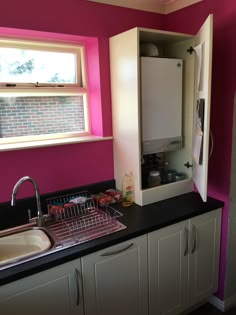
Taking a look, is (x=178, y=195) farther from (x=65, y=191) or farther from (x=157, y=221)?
(x=65, y=191)

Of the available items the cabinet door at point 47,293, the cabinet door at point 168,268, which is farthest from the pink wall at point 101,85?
the cabinet door at point 47,293

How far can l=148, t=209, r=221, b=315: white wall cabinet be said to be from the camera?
168 cm

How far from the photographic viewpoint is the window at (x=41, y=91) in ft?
5.92

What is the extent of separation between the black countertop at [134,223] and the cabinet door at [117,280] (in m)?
0.06

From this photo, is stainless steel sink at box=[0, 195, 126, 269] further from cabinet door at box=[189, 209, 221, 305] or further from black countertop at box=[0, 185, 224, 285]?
cabinet door at box=[189, 209, 221, 305]

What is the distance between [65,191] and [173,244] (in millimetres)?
810

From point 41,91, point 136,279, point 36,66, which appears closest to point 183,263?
point 136,279

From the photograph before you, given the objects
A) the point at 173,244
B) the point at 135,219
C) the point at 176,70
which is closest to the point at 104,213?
the point at 135,219

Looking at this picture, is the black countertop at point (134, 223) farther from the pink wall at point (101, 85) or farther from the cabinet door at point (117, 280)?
the pink wall at point (101, 85)

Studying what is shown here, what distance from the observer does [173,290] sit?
5.90 feet

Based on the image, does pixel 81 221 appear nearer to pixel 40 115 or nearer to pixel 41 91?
pixel 40 115

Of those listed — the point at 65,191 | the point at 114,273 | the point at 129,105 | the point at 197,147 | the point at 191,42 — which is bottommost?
the point at 114,273

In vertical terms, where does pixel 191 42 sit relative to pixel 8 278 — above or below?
above

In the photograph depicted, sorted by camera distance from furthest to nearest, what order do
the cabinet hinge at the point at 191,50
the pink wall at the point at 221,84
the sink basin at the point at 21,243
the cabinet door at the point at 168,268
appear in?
the cabinet hinge at the point at 191,50 < the pink wall at the point at 221,84 < the cabinet door at the point at 168,268 < the sink basin at the point at 21,243
